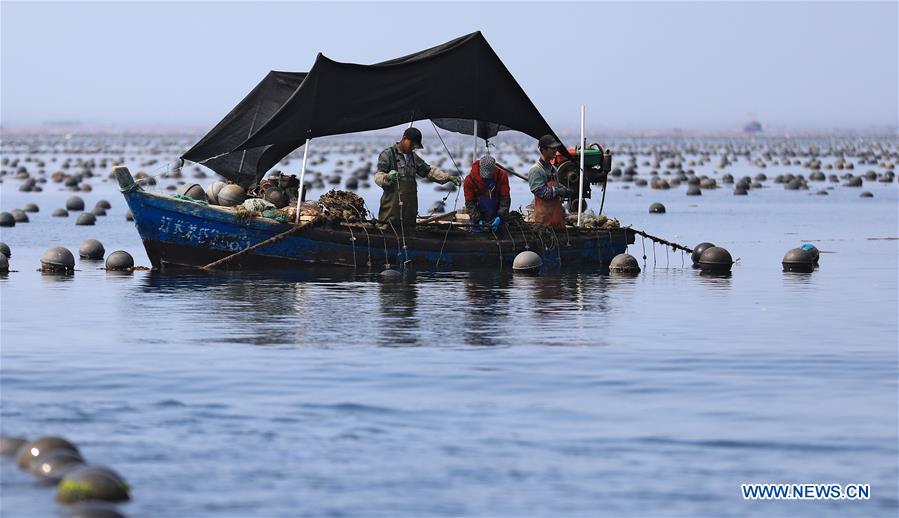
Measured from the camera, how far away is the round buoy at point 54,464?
43.9ft

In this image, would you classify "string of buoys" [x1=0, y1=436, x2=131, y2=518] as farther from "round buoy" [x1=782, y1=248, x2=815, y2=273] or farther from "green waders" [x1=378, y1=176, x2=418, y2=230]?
"round buoy" [x1=782, y1=248, x2=815, y2=273]

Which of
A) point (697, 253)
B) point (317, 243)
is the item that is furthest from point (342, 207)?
point (697, 253)

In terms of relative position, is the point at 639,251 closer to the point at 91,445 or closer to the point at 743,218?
the point at 743,218

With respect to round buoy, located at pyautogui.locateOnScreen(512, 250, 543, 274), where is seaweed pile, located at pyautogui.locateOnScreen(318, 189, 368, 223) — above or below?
above

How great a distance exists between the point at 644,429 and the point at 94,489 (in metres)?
5.62

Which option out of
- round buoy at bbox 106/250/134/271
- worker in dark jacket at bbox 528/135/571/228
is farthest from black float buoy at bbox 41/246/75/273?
worker in dark jacket at bbox 528/135/571/228

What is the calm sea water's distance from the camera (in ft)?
44.3

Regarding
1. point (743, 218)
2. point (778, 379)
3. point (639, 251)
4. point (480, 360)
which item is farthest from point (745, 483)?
point (743, 218)

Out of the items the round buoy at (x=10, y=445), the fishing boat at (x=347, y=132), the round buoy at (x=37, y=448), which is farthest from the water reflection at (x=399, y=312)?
the round buoy at (x=37, y=448)

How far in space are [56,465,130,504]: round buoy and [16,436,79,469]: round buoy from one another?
1.06 meters

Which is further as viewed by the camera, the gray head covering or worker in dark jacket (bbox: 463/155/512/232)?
worker in dark jacket (bbox: 463/155/512/232)

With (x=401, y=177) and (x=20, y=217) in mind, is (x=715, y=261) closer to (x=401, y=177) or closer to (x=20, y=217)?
(x=401, y=177)

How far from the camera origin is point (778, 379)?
18797 millimetres

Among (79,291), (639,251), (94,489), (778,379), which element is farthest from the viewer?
(639,251)
